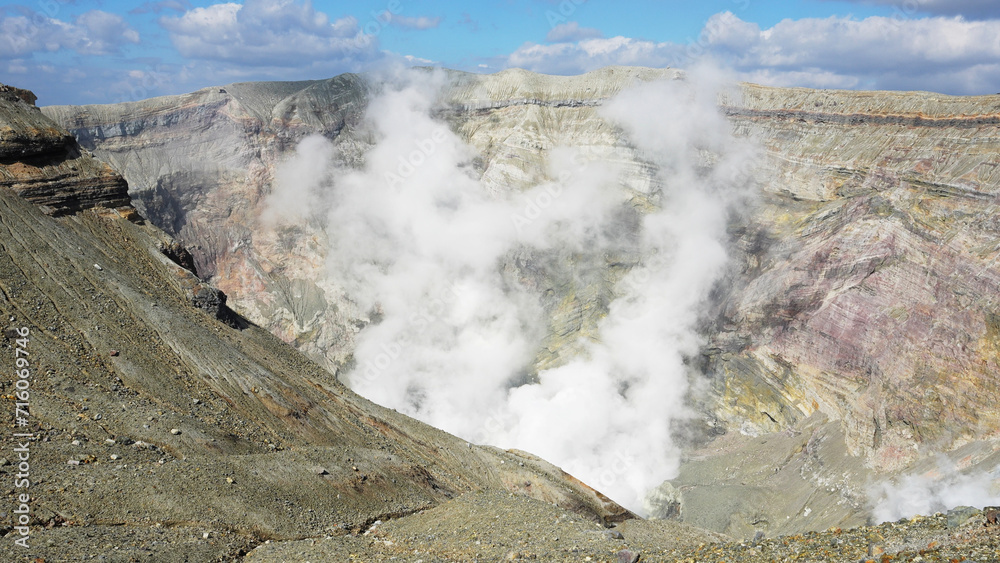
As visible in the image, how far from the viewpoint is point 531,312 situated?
93.8 m

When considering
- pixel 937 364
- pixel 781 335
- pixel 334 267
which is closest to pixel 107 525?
pixel 937 364

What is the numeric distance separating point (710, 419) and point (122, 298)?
203ft

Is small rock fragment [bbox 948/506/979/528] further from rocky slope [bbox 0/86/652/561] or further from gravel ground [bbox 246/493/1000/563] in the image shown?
rocky slope [bbox 0/86/652/561]

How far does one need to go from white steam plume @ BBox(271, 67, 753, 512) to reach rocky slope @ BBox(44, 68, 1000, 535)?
2.80 meters

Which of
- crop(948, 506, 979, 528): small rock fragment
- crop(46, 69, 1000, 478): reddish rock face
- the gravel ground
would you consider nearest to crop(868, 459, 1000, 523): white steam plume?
crop(46, 69, 1000, 478): reddish rock face

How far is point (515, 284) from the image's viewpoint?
95.8 meters

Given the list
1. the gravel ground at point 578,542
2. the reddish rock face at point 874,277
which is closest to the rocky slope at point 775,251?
the reddish rock face at point 874,277

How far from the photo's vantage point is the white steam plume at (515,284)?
78688mm

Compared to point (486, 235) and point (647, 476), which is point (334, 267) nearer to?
point (486, 235)

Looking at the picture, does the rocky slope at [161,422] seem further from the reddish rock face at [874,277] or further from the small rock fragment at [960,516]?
the reddish rock face at [874,277]

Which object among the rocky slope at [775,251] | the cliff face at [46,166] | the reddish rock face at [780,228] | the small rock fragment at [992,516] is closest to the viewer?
the small rock fragment at [992,516]

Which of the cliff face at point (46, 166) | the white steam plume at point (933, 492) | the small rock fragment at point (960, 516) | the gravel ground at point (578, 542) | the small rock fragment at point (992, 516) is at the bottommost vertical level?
the white steam plume at point (933, 492)

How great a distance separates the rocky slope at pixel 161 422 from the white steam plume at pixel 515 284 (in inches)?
1666

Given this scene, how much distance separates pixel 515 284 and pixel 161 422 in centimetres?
7476
